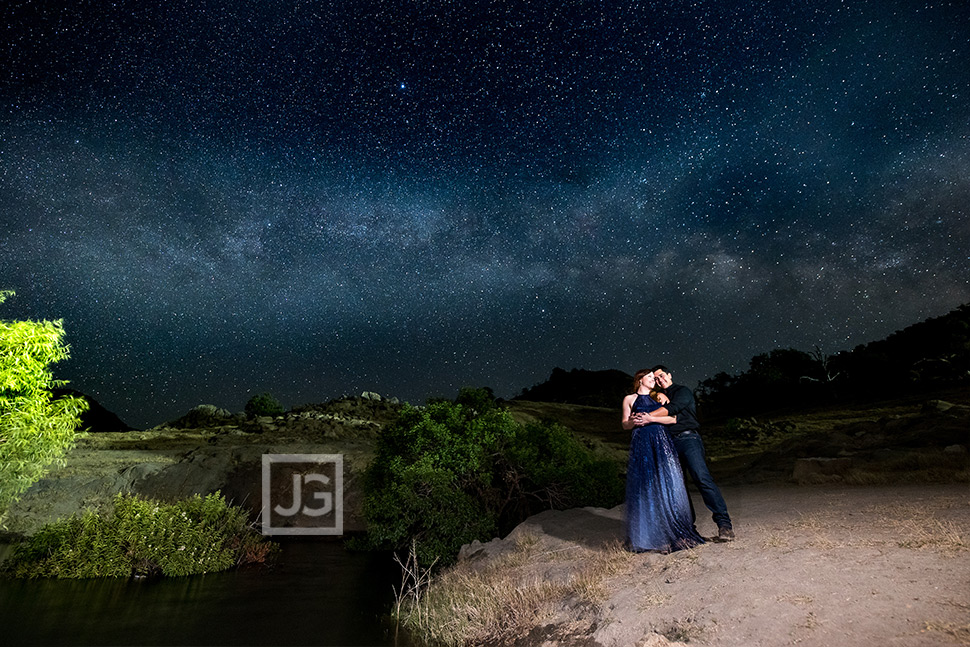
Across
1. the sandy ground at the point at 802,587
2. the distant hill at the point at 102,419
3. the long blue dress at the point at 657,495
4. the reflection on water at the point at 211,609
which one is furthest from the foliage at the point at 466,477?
the distant hill at the point at 102,419

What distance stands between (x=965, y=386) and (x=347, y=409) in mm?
53447

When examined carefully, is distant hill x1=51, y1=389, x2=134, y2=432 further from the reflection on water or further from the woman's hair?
the woman's hair

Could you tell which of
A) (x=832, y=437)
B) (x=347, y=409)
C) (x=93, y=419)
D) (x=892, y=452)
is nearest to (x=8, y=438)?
(x=892, y=452)

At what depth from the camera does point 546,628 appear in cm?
770

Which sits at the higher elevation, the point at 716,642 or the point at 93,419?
the point at 93,419

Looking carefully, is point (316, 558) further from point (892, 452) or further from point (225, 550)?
point (892, 452)

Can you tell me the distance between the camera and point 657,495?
27.3 ft

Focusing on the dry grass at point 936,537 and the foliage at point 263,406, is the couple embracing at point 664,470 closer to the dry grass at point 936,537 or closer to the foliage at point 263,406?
the dry grass at point 936,537

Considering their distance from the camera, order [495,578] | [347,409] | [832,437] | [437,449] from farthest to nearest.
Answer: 1. [347,409]
2. [832,437]
3. [437,449]
4. [495,578]

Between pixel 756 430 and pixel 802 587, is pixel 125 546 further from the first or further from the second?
pixel 756 430

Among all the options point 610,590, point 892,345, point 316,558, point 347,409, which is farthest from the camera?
point 892,345

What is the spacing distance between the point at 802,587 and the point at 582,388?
270 feet

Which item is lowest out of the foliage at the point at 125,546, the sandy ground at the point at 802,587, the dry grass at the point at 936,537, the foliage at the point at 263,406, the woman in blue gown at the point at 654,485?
the foliage at the point at 125,546

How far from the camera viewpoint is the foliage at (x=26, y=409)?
14.8 m
